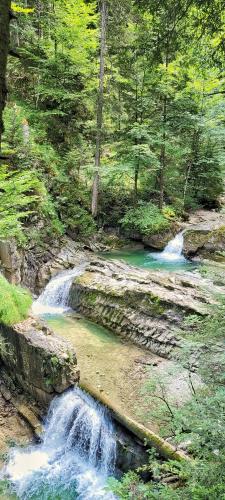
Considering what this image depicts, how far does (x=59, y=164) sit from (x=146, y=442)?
13192 mm

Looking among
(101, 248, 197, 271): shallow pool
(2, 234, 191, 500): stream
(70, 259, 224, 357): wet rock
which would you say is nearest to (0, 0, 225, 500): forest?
(70, 259, 224, 357): wet rock

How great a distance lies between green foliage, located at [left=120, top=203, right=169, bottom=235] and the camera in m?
15.9

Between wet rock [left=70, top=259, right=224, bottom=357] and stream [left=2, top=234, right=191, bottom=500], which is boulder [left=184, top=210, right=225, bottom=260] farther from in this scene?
stream [left=2, top=234, right=191, bottom=500]

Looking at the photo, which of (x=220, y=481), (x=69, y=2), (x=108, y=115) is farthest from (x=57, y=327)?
(x=69, y=2)

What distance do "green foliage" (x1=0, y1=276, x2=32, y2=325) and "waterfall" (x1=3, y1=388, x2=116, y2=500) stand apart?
1.88 metres

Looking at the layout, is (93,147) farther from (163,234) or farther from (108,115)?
(163,234)

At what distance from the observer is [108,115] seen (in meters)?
19.1

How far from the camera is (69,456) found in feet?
21.4

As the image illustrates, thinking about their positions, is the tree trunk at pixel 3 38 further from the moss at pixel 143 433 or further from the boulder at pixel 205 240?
the boulder at pixel 205 240

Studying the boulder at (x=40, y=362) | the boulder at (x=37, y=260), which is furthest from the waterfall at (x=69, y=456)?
the boulder at (x=37, y=260)

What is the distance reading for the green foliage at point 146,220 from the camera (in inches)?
628

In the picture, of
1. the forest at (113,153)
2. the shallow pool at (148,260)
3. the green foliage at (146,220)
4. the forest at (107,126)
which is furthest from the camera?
the green foliage at (146,220)

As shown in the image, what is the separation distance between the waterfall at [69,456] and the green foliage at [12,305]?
188 centimetres

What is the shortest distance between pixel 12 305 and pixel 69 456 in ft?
10.2
